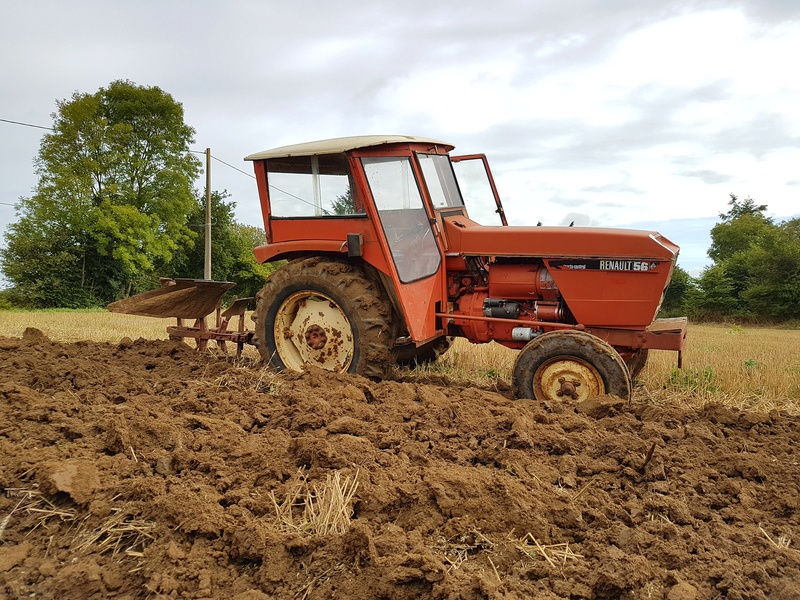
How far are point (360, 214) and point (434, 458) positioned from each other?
9.60 ft

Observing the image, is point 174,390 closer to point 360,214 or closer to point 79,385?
point 79,385

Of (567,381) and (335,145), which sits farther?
(335,145)

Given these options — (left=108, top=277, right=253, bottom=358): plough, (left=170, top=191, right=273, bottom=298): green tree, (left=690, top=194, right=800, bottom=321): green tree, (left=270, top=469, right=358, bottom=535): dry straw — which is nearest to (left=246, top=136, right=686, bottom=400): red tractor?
(left=108, top=277, right=253, bottom=358): plough

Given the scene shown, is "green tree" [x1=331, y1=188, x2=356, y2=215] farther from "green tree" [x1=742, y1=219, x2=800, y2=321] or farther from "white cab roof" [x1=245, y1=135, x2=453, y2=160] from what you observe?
"green tree" [x1=742, y1=219, x2=800, y2=321]

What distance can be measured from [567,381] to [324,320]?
242 centimetres

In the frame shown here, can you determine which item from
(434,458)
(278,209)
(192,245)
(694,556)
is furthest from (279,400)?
(192,245)

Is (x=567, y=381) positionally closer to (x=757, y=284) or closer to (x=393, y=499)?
(x=393, y=499)

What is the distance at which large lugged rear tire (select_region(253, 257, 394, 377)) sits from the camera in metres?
6.34

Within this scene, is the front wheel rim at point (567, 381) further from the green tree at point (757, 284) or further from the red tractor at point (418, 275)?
the green tree at point (757, 284)

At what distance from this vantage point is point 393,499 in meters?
3.58

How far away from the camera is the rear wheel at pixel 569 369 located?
560 centimetres

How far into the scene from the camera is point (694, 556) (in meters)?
3.10

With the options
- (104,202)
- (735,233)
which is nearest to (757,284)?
(735,233)

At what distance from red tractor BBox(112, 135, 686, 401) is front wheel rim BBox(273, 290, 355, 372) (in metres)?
0.01
